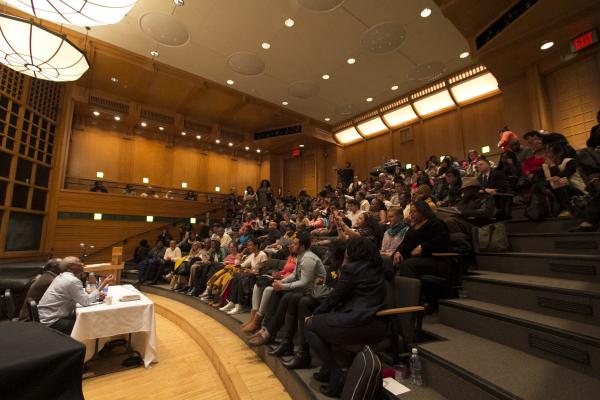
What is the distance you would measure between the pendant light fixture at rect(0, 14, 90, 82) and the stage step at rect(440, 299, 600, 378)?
226 inches

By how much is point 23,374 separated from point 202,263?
509 cm

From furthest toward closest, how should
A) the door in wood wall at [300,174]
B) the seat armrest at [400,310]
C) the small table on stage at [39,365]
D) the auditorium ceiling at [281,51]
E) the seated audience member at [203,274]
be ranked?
the door in wood wall at [300,174] < the auditorium ceiling at [281,51] < the seated audience member at [203,274] < the seat armrest at [400,310] < the small table on stage at [39,365]

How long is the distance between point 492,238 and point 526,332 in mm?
1254

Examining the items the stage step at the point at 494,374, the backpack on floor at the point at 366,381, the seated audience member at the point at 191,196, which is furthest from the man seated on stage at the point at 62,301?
the seated audience member at the point at 191,196

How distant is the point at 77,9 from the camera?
332 cm

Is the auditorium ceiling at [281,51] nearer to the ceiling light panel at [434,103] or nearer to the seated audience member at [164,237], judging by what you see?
the ceiling light panel at [434,103]

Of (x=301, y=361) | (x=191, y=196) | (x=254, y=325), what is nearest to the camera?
(x=301, y=361)

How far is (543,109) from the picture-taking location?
224 inches

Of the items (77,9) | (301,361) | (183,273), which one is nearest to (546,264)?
(301,361)

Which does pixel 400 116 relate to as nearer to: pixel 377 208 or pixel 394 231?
pixel 377 208

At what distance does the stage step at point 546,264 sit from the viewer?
1.93 m

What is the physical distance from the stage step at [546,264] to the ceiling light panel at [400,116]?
7.41 metres

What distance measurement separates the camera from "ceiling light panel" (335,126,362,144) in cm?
1083

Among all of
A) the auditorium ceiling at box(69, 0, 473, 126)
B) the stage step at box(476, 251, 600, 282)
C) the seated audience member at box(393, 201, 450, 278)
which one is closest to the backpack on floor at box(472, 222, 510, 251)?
the stage step at box(476, 251, 600, 282)
